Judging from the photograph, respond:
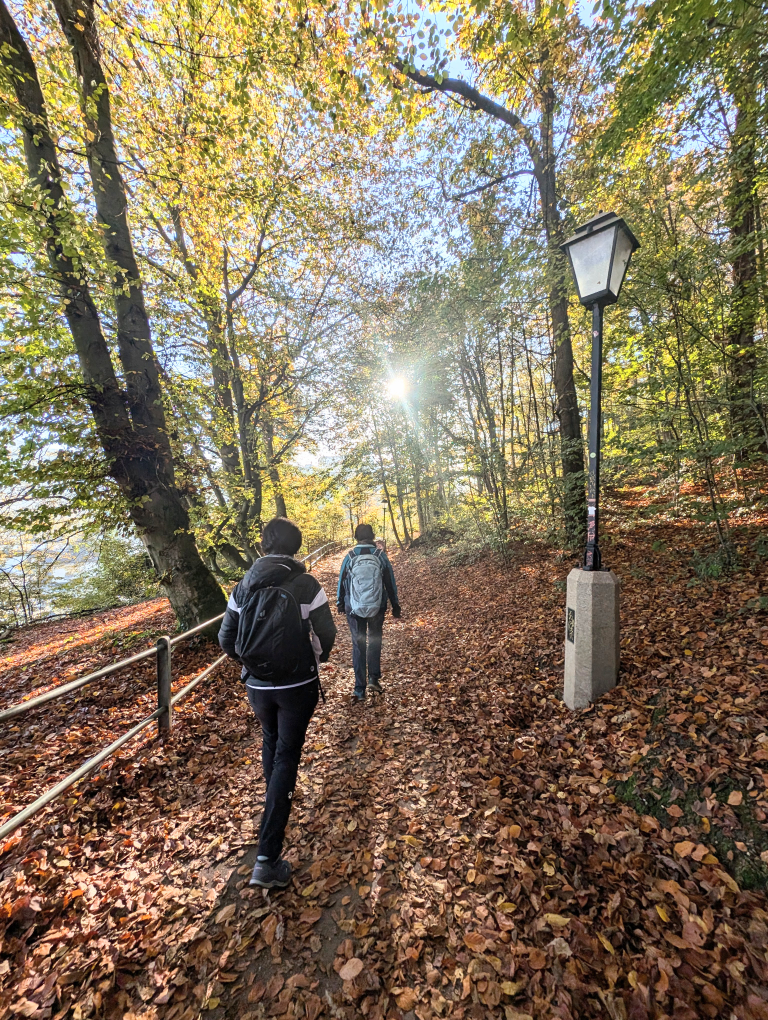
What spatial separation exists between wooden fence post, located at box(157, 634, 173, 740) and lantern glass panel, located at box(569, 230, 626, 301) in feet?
18.4

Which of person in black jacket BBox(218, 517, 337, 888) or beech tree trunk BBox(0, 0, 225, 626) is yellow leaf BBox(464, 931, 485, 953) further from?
beech tree trunk BBox(0, 0, 225, 626)

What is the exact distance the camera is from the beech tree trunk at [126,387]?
15.6ft

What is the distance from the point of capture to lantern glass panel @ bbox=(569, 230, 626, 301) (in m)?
3.48

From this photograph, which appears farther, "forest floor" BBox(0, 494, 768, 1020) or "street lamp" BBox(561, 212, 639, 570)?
"street lamp" BBox(561, 212, 639, 570)

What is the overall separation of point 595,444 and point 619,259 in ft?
5.60

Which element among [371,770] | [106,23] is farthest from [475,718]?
[106,23]

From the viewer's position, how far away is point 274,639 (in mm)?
2564

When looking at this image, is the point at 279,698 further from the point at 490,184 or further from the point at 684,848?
the point at 490,184

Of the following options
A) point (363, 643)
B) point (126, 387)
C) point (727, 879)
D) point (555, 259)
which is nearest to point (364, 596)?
point (363, 643)

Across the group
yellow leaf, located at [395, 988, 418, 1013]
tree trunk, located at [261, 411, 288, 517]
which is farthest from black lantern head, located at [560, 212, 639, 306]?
tree trunk, located at [261, 411, 288, 517]

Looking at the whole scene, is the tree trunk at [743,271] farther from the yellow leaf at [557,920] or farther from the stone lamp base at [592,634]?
the yellow leaf at [557,920]

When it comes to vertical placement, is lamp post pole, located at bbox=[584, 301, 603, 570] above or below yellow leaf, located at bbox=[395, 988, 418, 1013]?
above

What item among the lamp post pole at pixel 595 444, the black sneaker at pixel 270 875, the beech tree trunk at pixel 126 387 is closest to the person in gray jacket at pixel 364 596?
the lamp post pole at pixel 595 444

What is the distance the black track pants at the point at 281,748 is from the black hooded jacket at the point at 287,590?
0.12 meters
